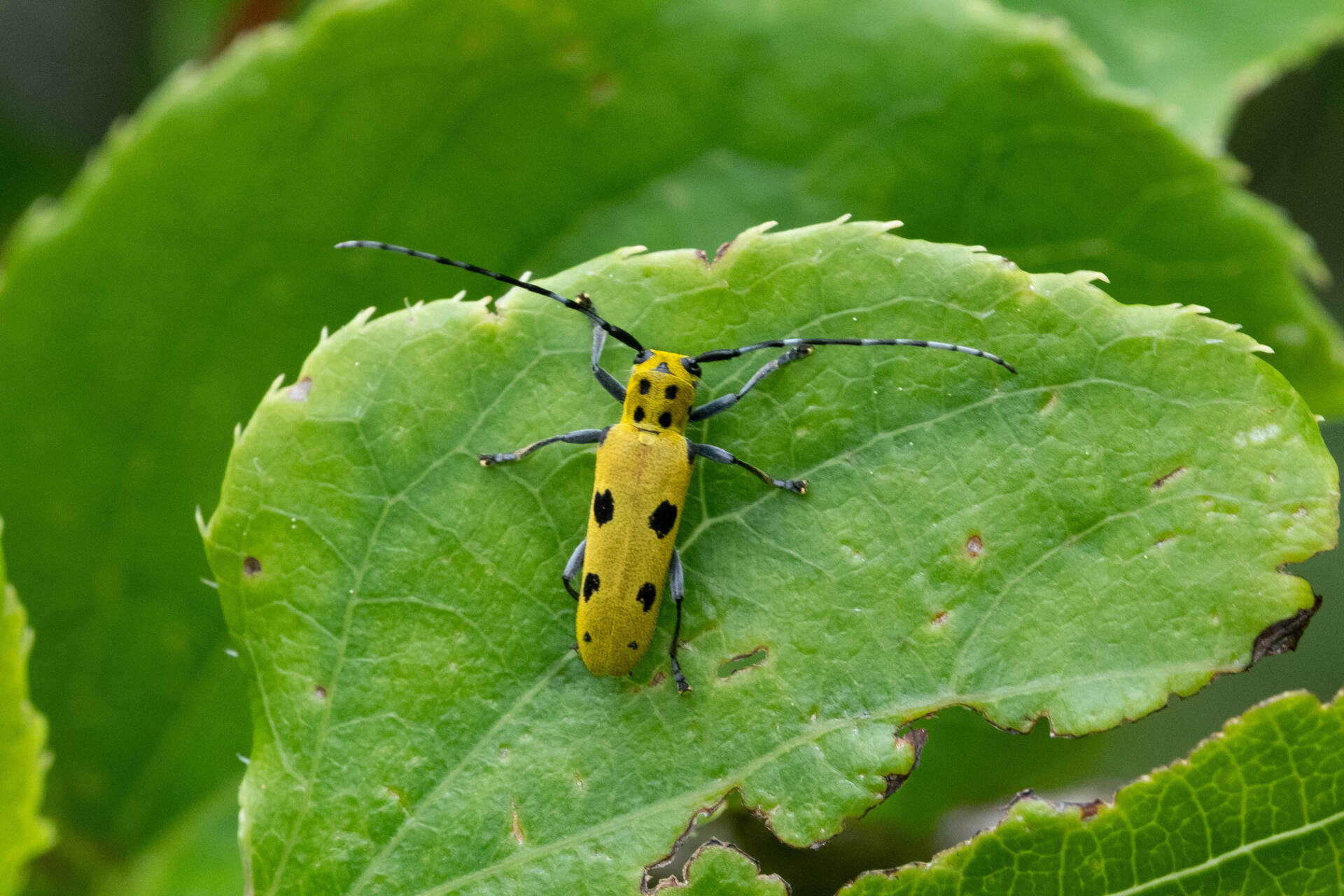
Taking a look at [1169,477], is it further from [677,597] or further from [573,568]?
[573,568]

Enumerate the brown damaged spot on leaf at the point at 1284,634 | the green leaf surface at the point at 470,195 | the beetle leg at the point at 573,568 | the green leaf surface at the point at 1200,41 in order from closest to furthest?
the brown damaged spot on leaf at the point at 1284,634 < the beetle leg at the point at 573,568 < the green leaf surface at the point at 470,195 < the green leaf surface at the point at 1200,41

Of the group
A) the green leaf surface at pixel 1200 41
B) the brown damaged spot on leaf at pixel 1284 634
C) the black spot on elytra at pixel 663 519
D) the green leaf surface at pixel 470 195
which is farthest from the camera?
the green leaf surface at pixel 1200 41

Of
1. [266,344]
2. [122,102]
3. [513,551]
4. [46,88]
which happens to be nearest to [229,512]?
[513,551]

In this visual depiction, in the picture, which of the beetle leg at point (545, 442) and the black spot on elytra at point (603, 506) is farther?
the black spot on elytra at point (603, 506)

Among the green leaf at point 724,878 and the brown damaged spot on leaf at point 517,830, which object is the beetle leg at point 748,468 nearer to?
the green leaf at point 724,878

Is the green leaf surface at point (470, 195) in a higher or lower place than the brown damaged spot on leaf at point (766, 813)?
higher

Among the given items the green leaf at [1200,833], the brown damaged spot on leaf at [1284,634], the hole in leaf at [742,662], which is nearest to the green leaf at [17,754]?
the hole in leaf at [742,662]

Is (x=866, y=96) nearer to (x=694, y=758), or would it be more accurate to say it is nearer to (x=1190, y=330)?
(x=1190, y=330)
